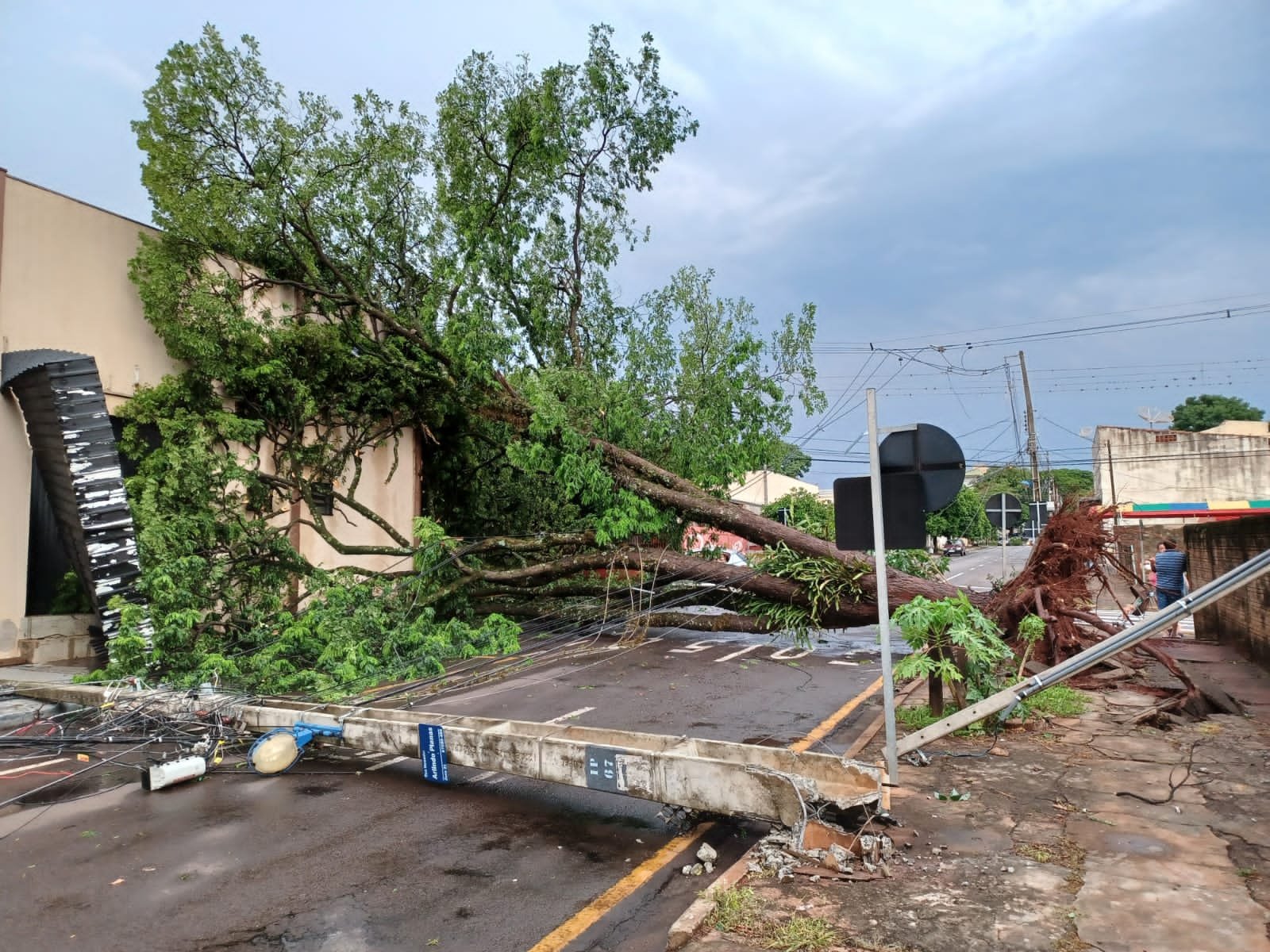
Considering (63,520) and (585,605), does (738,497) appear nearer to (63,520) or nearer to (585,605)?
(585,605)

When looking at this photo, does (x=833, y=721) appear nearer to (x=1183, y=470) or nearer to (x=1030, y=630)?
(x=1030, y=630)

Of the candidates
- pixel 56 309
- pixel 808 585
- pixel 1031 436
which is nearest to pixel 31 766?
pixel 56 309

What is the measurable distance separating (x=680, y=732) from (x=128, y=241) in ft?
38.8

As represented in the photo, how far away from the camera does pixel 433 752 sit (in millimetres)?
5637

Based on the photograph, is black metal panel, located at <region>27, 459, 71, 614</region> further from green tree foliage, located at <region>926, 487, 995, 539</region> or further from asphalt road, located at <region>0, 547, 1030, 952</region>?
green tree foliage, located at <region>926, 487, 995, 539</region>

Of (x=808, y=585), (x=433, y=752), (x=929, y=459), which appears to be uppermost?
(x=929, y=459)

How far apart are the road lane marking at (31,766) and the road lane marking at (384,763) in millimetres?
2906

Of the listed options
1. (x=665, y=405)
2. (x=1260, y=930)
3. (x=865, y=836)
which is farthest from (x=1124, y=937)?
(x=665, y=405)

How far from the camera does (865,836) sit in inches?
167

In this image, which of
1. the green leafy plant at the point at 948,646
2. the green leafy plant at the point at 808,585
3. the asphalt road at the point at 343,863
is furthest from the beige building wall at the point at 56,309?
the green leafy plant at the point at 948,646

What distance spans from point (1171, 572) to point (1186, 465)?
106 feet

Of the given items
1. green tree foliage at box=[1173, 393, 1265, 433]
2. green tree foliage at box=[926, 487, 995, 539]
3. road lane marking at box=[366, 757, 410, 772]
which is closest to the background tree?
road lane marking at box=[366, 757, 410, 772]

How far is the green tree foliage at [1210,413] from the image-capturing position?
244 ft

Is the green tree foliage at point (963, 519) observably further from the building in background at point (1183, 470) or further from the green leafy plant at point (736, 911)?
the green leafy plant at point (736, 911)
